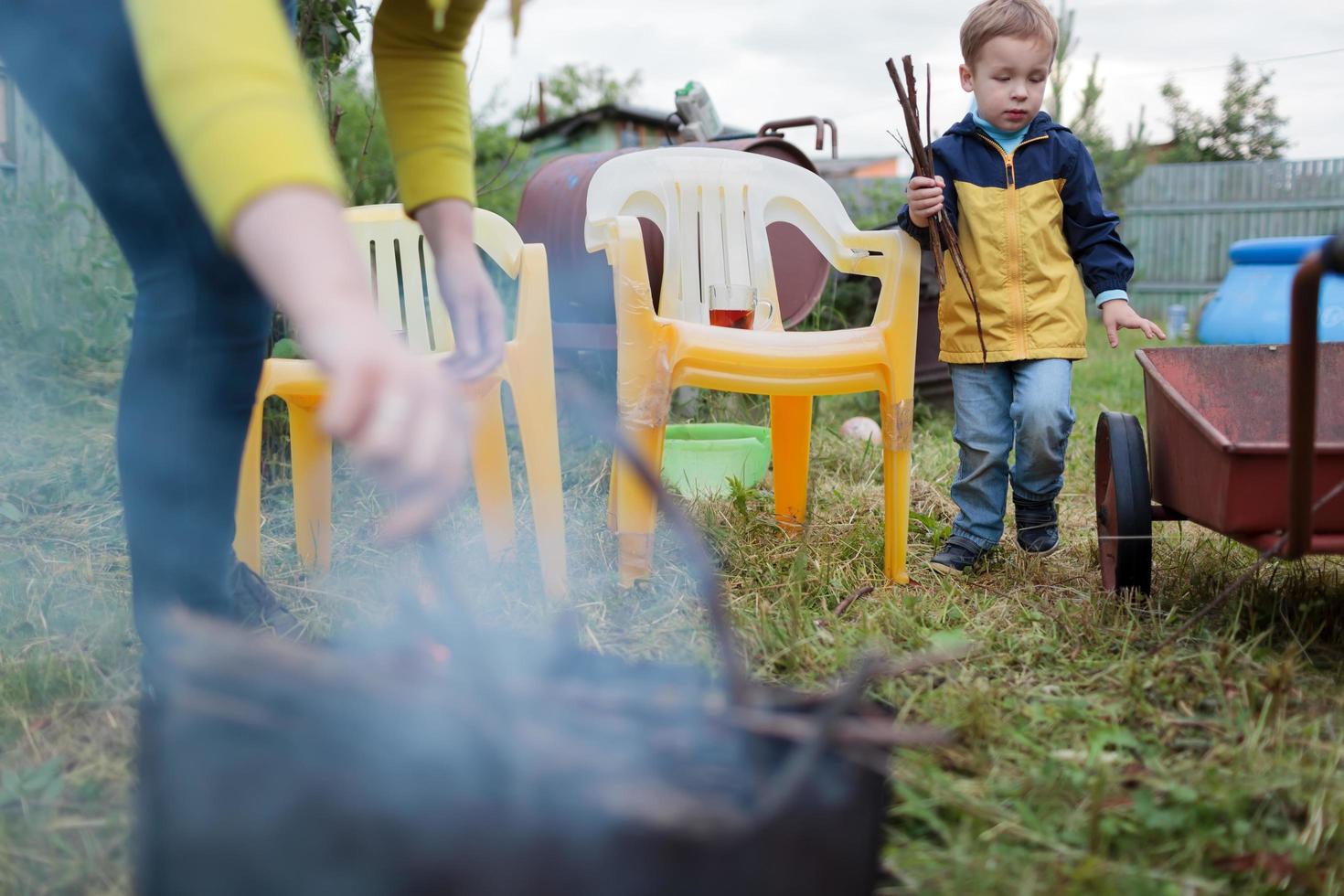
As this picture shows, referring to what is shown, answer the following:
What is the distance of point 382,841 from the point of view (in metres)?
0.69

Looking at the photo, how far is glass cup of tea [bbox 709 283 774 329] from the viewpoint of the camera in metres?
2.59

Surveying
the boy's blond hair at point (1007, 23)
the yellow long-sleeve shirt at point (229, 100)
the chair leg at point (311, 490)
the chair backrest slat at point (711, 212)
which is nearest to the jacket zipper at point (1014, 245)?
the boy's blond hair at point (1007, 23)

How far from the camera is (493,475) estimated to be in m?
2.31

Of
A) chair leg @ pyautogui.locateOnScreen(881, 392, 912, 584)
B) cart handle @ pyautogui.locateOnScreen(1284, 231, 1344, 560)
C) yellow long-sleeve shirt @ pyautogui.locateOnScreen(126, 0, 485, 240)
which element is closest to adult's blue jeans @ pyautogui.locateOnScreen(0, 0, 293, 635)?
yellow long-sleeve shirt @ pyautogui.locateOnScreen(126, 0, 485, 240)

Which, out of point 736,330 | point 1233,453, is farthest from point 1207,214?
point 1233,453

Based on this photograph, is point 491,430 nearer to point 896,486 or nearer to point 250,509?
point 250,509

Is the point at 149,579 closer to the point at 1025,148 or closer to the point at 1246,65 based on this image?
the point at 1025,148

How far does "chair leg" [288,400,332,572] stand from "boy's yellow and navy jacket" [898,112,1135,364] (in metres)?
1.50

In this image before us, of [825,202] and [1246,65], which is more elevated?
[1246,65]

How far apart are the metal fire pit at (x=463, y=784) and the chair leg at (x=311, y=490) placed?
1.66m

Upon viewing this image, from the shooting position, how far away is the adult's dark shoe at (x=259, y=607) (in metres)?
1.75

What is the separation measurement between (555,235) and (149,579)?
239 cm

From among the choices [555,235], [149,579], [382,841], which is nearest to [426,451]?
[382,841]

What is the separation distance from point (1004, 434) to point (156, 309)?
1.94 m
